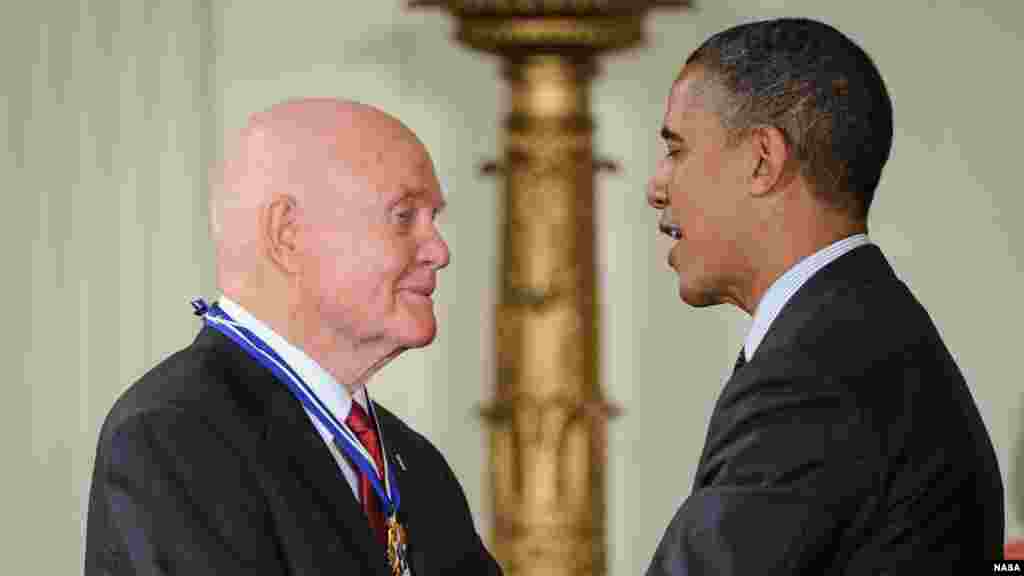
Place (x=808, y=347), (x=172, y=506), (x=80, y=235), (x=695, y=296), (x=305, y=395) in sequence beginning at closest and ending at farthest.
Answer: (x=172, y=506), (x=808, y=347), (x=305, y=395), (x=695, y=296), (x=80, y=235)

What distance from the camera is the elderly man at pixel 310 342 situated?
2.51 meters

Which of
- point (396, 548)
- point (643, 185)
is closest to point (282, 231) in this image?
point (396, 548)

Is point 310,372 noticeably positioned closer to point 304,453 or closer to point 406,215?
→ point 304,453

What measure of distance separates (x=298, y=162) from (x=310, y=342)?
0.23 m

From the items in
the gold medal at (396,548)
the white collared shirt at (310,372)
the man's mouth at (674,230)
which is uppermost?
the man's mouth at (674,230)

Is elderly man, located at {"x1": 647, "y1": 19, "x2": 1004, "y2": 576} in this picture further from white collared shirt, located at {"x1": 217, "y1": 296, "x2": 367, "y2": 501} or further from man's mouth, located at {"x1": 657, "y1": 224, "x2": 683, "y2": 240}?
white collared shirt, located at {"x1": 217, "y1": 296, "x2": 367, "y2": 501}

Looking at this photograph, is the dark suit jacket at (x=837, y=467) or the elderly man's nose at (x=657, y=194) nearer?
the dark suit jacket at (x=837, y=467)

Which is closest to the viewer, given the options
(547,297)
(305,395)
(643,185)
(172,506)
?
(172,506)

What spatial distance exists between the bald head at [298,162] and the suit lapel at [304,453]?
0.13m

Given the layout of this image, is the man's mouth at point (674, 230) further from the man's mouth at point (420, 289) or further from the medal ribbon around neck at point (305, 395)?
the medal ribbon around neck at point (305, 395)

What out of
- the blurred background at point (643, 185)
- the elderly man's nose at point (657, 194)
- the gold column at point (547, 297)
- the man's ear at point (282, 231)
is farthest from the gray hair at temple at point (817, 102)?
the blurred background at point (643, 185)

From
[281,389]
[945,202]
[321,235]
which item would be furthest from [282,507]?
[945,202]

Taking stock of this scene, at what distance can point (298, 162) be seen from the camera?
8.71ft

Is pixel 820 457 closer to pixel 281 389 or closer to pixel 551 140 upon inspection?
pixel 281 389
